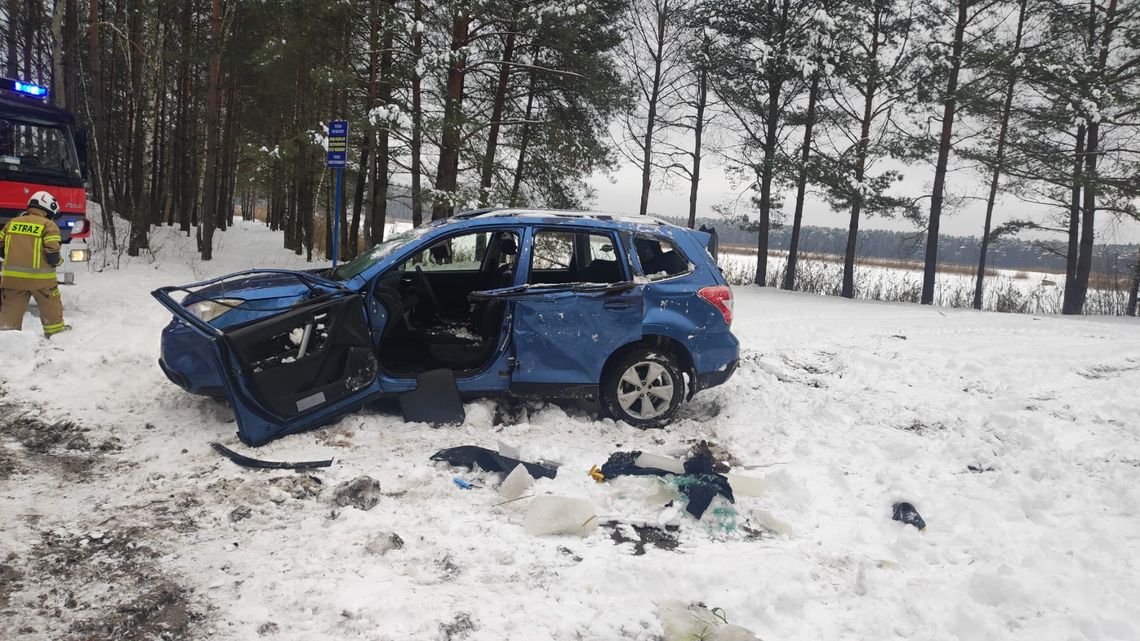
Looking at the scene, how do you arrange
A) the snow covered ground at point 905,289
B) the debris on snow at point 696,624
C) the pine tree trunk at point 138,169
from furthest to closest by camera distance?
the snow covered ground at point 905,289 < the pine tree trunk at point 138,169 < the debris on snow at point 696,624

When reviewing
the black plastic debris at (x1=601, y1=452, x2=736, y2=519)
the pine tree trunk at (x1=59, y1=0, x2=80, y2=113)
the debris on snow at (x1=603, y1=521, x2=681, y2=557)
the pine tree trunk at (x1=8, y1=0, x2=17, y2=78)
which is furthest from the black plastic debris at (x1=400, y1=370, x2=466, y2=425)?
the pine tree trunk at (x1=8, y1=0, x2=17, y2=78)

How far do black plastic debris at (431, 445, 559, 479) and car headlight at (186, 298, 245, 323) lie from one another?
1798 mm

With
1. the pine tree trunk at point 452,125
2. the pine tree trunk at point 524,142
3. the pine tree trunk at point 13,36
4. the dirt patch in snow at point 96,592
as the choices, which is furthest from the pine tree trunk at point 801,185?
the pine tree trunk at point 13,36

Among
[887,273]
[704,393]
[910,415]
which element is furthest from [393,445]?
[887,273]

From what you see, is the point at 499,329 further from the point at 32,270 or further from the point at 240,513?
the point at 32,270

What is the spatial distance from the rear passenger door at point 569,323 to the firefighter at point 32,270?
5.47 metres

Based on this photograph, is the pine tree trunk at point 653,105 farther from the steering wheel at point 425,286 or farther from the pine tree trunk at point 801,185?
the steering wheel at point 425,286

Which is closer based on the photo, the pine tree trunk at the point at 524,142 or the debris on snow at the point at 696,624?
the debris on snow at the point at 696,624

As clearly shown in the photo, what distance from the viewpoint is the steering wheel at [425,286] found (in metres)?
6.31

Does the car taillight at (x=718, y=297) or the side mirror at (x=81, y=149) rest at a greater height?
the side mirror at (x=81, y=149)

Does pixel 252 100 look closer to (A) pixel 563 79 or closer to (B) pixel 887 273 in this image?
(A) pixel 563 79

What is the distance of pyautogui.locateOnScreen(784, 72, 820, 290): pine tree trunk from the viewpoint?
19344mm

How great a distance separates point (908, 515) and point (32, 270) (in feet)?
27.7

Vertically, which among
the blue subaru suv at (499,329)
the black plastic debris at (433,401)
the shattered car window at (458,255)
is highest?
the shattered car window at (458,255)
